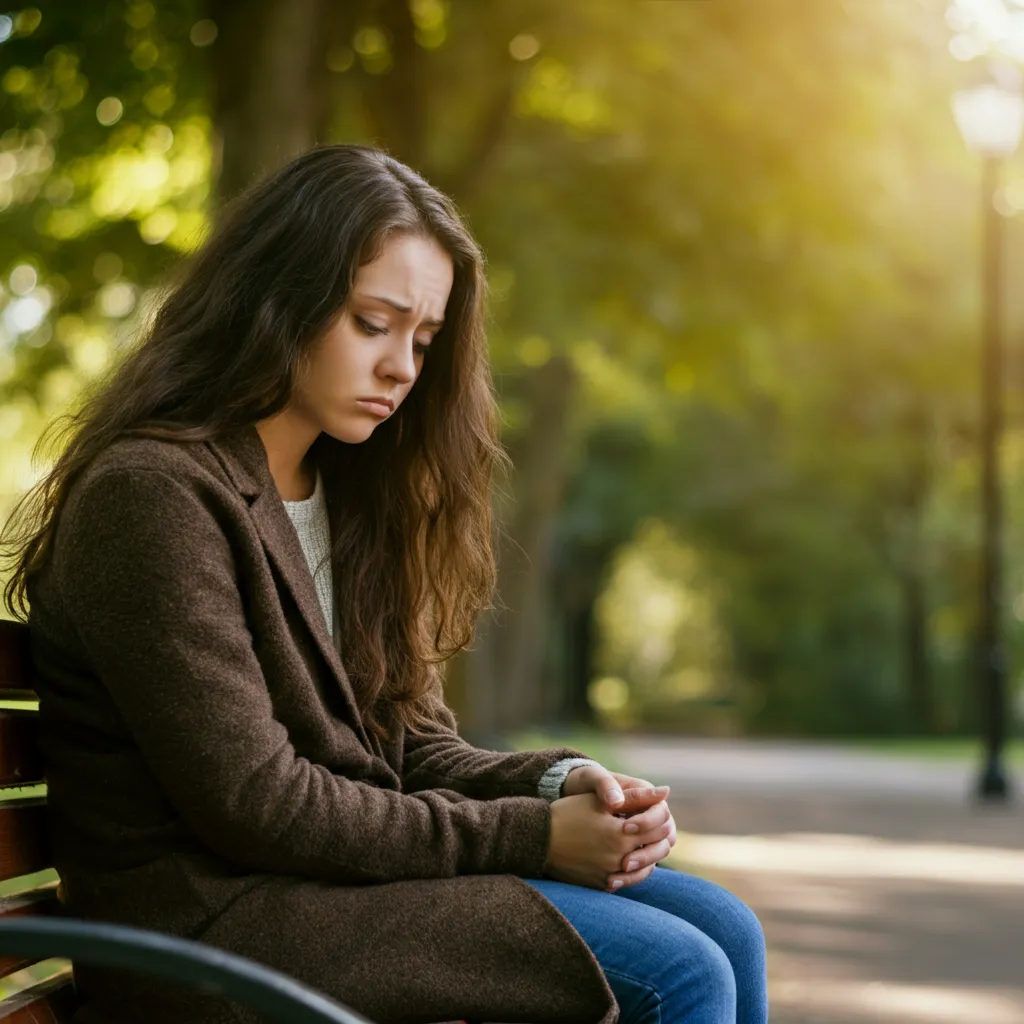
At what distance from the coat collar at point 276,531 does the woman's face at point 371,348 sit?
0.45ft

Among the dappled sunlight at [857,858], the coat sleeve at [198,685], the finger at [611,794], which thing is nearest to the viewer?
the coat sleeve at [198,685]

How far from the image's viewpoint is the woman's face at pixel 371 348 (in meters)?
2.85

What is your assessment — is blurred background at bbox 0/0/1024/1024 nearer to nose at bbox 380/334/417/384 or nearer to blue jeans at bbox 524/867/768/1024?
nose at bbox 380/334/417/384

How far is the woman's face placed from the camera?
2.85m

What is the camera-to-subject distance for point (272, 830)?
96.3 inches

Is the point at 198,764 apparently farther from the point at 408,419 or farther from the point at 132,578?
the point at 408,419

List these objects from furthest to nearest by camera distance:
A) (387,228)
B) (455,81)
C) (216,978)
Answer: (455,81) → (387,228) → (216,978)

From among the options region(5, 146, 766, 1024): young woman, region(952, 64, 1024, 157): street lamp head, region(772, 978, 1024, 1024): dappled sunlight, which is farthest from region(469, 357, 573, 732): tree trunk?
region(5, 146, 766, 1024): young woman

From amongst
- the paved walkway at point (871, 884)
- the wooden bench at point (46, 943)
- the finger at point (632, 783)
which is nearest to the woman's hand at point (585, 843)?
the finger at point (632, 783)

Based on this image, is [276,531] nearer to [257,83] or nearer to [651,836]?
[651,836]

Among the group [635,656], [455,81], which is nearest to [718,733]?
[635,656]

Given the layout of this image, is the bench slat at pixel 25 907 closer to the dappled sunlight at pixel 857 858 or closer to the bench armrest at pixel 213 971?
the bench armrest at pixel 213 971

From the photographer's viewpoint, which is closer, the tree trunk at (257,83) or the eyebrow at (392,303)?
the eyebrow at (392,303)

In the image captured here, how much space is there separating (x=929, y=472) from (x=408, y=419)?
26.8 m
